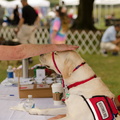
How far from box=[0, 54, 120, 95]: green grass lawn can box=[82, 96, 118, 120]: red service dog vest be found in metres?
4.02

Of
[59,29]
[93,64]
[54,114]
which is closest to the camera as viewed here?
[54,114]

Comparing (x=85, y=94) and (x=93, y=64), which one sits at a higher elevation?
(x=85, y=94)

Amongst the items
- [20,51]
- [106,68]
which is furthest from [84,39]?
[20,51]

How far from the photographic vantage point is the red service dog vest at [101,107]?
7.17 ft

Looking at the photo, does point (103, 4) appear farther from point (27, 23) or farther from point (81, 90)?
point (81, 90)

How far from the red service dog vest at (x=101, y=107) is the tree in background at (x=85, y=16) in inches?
490

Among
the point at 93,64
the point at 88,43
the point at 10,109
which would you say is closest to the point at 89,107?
the point at 10,109

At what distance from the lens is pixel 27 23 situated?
9.82 m

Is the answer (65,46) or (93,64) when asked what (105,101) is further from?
(93,64)

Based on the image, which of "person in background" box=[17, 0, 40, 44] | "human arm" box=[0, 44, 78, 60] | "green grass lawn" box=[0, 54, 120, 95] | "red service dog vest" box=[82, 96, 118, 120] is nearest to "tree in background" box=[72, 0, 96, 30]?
"green grass lawn" box=[0, 54, 120, 95]

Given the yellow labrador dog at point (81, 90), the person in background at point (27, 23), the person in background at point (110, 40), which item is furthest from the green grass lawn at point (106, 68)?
the yellow labrador dog at point (81, 90)

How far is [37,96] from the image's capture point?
3.11 metres

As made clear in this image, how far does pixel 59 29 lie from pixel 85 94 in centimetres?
649

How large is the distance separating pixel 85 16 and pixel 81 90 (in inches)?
507
